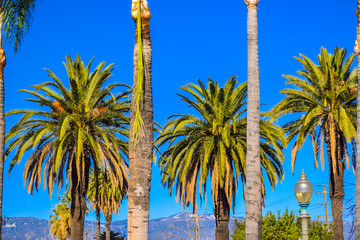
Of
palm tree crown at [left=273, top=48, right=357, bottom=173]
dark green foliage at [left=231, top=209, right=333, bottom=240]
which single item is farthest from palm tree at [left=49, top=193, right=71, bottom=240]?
palm tree crown at [left=273, top=48, right=357, bottom=173]

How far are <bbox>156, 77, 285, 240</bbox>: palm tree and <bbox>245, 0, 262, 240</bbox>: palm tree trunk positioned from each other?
47.5ft

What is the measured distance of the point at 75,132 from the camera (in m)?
25.8

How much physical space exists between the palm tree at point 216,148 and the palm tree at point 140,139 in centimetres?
1582

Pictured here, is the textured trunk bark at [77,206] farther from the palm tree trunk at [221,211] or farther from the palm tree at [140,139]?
the palm tree at [140,139]

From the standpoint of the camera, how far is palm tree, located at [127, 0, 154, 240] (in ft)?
36.8

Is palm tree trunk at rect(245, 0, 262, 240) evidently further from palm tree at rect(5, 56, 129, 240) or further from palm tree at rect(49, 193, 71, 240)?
palm tree at rect(49, 193, 71, 240)

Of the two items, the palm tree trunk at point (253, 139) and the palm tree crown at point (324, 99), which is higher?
the palm tree crown at point (324, 99)

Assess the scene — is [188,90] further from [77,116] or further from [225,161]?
[77,116]

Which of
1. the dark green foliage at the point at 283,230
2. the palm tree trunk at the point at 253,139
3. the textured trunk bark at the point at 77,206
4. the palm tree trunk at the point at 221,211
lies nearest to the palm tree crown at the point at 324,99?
the palm tree trunk at the point at 221,211

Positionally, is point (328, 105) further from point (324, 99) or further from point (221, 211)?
point (221, 211)

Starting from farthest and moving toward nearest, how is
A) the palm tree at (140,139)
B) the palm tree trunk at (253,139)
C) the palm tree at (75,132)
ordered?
the palm tree at (75,132) < the palm tree trunk at (253,139) < the palm tree at (140,139)

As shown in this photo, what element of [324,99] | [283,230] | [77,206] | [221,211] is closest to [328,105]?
[324,99]

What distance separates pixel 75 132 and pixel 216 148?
26.5ft

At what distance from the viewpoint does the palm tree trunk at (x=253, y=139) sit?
1188 cm
